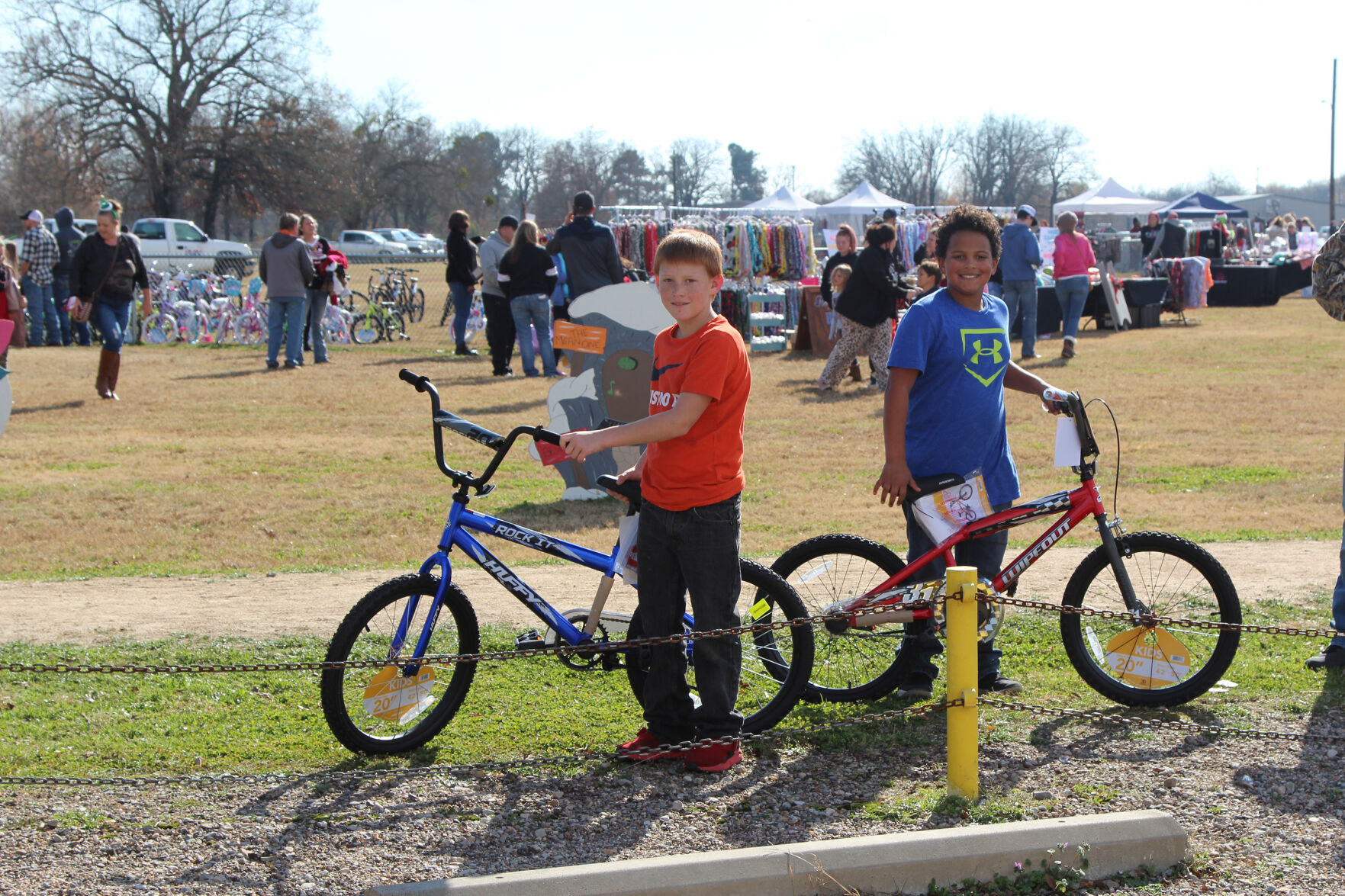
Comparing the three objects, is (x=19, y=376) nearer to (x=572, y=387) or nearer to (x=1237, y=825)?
(x=572, y=387)

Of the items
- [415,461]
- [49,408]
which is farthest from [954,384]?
[49,408]

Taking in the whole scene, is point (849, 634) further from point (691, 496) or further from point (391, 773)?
point (391, 773)

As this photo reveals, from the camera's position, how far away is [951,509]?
4574 mm

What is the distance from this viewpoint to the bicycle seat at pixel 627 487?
4.21 m

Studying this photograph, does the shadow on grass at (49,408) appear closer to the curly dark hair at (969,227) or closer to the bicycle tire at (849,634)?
the bicycle tire at (849,634)

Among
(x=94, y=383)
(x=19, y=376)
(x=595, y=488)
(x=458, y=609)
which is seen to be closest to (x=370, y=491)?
(x=595, y=488)

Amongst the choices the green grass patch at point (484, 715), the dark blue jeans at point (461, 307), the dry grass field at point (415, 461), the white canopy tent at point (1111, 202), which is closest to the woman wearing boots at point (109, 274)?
the dry grass field at point (415, 461)

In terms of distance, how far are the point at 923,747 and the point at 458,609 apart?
1.63 meters

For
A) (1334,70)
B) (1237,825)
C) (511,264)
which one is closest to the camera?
(1237,825)

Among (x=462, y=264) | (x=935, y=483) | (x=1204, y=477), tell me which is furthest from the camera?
(x=462, y=264)

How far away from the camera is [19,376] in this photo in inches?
629

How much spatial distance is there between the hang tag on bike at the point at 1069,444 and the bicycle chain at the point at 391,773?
42.5 inches

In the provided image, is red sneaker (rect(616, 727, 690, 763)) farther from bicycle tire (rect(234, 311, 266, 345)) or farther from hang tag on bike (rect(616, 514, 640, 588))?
bicycle tire (rect(234, 311, 266, 345))

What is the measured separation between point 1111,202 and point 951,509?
142 feet
